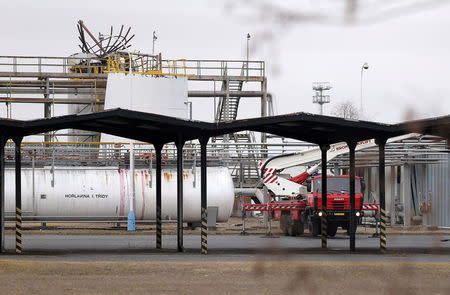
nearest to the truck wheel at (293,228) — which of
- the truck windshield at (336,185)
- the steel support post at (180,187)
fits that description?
the truck windshield at (336,185)

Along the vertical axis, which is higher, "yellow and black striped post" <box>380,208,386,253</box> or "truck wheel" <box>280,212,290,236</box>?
"yellow and black striped post" <box>380,208,386,253</box>

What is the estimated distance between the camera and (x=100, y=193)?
37062 millimetres

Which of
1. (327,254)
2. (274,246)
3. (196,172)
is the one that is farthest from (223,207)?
(274,246)

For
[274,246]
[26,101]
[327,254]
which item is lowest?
[327,254]

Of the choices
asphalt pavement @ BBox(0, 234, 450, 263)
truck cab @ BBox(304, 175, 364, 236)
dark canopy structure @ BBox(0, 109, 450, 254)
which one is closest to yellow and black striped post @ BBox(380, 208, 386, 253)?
dark canopy structure @ BBox(0, 109, 450, 254)

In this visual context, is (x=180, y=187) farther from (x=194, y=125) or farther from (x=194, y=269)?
(x=194, y=269)

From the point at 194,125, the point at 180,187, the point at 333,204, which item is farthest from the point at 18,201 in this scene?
the point at 333,204

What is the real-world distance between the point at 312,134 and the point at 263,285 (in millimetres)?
10966

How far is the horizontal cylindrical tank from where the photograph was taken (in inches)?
1439

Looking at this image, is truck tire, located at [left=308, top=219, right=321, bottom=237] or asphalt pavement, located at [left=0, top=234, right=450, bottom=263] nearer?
asphalt pavement, located at [left=0, top=234, right=450, bottom=263]

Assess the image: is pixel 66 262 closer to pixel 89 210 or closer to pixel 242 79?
pixel 89 210

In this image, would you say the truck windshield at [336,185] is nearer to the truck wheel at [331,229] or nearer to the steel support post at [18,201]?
the truck wheel at [331,229]

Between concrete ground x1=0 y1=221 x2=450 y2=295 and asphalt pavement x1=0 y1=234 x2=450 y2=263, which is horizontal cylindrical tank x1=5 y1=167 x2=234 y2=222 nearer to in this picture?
asphalt pavement x1=0 y1=234 x2=450 y2=263

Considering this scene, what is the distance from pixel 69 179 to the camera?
37.0 meters
